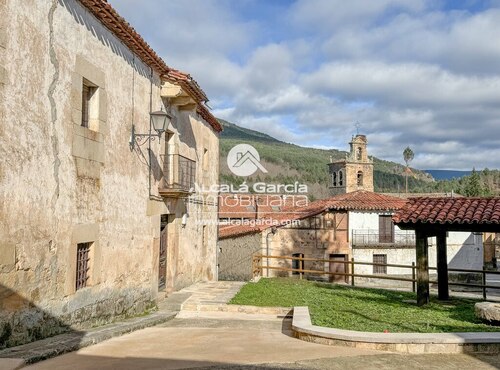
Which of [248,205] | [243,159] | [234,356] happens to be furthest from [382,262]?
[234,356]

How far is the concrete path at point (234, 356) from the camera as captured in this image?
532cm

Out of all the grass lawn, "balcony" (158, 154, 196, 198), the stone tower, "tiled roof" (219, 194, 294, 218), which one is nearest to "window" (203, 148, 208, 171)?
"balcony" (158, 154, 196, 198)

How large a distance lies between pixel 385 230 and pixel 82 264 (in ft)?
73.9

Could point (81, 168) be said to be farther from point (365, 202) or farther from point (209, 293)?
point (365, 202)

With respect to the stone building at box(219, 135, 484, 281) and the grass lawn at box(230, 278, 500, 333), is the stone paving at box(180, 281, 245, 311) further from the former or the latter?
the stone building at box(219, 135, 484, 281)

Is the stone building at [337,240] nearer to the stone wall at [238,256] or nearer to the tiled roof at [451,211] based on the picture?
the stone wall at [238,256]

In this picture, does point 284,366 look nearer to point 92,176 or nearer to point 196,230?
point 92,176

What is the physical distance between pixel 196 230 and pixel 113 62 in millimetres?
7410

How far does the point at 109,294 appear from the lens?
854 centimetres

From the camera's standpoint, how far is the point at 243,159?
36.3 meters

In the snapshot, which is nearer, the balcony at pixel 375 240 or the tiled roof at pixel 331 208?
the tiled roof at pixel 331 208

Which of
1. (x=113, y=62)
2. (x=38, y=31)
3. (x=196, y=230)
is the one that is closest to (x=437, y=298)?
(x=196, y=230)

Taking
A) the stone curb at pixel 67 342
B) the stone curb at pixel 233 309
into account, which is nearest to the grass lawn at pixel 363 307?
the stone curb at pixel 233 309

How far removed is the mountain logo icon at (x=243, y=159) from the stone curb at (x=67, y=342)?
21836mm
